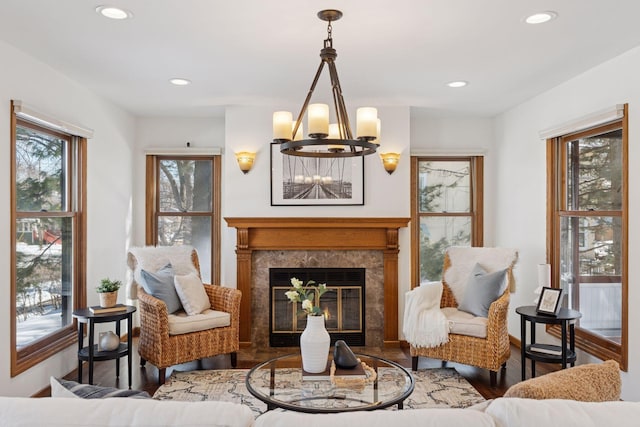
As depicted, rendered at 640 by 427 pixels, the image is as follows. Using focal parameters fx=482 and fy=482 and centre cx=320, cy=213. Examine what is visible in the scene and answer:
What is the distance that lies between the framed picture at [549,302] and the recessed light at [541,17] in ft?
6.40

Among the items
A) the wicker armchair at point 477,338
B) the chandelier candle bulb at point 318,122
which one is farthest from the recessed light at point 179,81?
the wicker armchair at point 477,338

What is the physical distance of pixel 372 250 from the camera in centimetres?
486

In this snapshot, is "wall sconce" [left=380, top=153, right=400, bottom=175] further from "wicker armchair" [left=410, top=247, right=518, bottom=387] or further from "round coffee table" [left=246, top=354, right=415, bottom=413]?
"round coffee table" [left=246, top=354, right=415, bottom=413]

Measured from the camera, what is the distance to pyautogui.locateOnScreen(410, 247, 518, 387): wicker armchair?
3.65 metres

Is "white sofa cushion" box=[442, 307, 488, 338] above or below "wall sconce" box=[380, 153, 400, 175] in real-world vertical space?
below

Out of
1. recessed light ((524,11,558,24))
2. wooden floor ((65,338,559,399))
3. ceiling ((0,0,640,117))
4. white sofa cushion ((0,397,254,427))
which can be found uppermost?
ceiling ((0,0,640,117))

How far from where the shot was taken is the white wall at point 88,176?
314 centimetres

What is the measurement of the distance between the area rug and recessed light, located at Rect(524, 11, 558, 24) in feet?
8.02

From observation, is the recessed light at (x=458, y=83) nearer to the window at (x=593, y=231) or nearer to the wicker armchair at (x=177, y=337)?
the window at (x=593, y=231)

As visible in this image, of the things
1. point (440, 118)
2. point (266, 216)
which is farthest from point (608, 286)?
point (266, 216)

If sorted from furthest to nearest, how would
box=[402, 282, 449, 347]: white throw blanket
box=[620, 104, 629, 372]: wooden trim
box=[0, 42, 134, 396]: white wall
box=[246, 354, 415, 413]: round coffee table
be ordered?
1. box=[402, 282, 449, 347]: white throw blanket
2. box=[620, 104, 629, 372]: wooden trim
3. box=[0, 42, 134, 396]: white wall
4. box=[246, 354, 415, 413]: round coffee table

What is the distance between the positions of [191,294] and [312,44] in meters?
2.28

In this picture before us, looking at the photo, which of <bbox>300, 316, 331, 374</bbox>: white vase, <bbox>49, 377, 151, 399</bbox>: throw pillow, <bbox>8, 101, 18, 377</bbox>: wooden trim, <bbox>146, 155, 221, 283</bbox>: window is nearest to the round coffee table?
<bbox>300, 316, 331, 374</bbox>: white vase

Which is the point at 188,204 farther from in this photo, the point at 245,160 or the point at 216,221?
the point at 245,160
